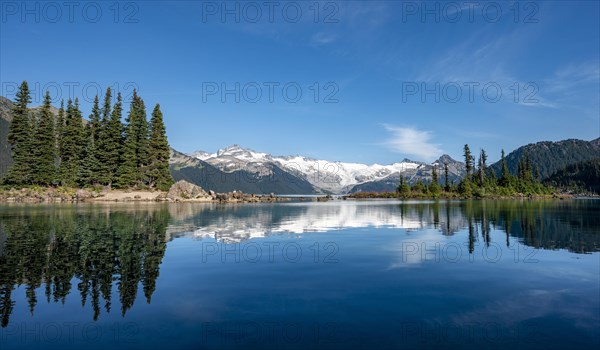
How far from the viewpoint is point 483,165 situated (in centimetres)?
17288

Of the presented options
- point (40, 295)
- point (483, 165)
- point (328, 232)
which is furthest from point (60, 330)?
point (483, 165)

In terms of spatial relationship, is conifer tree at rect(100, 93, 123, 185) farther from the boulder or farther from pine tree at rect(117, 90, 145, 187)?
the boulder

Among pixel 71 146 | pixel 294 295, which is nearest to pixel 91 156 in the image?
pixel 71 146

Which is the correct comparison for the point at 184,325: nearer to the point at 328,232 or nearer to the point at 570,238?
the point at 328,232

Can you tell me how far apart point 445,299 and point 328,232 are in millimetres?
18270

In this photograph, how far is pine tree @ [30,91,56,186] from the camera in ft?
310

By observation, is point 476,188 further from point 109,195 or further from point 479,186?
point 109,195

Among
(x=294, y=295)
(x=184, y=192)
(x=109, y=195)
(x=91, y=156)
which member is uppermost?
(x=91, y=156)

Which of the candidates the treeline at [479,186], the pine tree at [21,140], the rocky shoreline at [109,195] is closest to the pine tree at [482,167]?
the treeline at [479,186]

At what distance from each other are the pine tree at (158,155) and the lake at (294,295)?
85280mm

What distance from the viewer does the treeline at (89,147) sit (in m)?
95.6

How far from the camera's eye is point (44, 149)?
97.2m

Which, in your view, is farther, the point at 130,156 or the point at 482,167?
the point at 482,167

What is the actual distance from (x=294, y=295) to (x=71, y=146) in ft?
362
